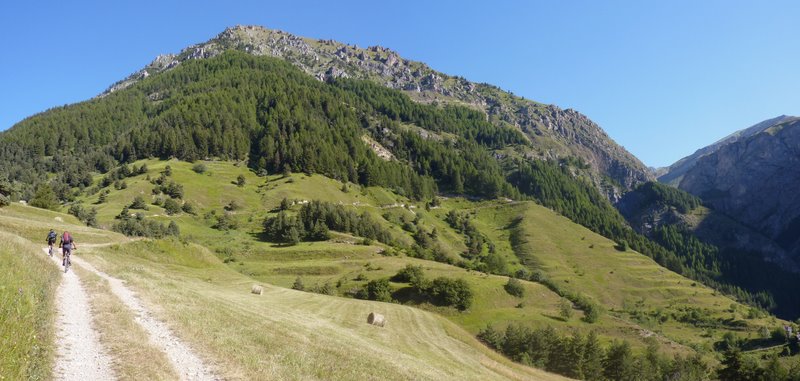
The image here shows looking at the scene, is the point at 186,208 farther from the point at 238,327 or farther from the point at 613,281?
the point at 613,281

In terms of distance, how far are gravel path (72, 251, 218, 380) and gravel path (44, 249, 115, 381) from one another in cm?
194

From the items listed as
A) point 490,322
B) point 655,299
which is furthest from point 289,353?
point 655,299

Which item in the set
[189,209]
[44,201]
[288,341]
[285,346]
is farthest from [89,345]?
[189,209]

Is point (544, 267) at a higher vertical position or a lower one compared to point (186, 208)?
lower

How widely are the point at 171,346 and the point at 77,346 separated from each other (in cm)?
305

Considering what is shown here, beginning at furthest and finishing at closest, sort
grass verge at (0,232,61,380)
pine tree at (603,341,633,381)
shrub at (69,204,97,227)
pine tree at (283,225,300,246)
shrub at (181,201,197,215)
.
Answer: shrub at (181,201,197,215), pine tree at (283,225,300,246), shrub at (69,204,97,227), pine tree at (603,341,633,381), grass verge at (0,232,61,380)

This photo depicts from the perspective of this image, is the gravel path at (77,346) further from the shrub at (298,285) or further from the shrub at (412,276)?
the shrub at (412,276)

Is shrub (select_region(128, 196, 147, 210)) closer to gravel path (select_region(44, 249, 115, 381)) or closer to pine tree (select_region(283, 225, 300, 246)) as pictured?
pine tree (select_region(283, 225, 300, 246))

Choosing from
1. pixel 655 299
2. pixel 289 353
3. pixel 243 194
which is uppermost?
pixel 243 194

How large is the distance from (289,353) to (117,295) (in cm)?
1178

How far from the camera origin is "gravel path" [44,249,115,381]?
493 inches

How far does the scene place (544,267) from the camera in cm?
18225

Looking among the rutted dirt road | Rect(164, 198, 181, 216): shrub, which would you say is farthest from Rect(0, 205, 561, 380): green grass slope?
Rect(164, 198, 181, 216): shrub

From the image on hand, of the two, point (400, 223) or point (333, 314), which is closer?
point (333, 314)
